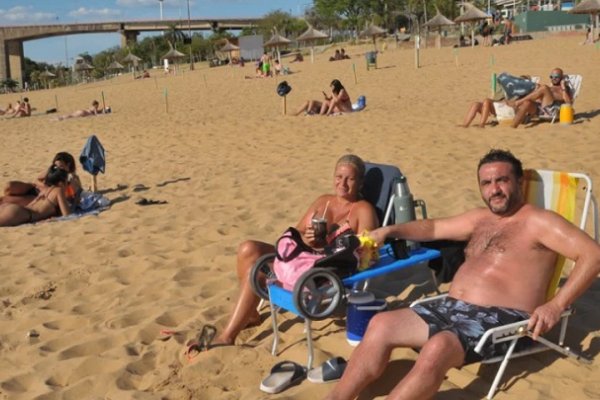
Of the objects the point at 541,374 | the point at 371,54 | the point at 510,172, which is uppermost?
the point at 371,54

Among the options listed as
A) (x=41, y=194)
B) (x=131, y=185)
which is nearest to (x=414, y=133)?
(x=131, y=185)

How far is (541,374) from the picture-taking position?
2.99m

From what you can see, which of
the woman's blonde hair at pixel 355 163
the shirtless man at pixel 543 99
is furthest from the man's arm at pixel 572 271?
the shirtless man at pixel 543 99

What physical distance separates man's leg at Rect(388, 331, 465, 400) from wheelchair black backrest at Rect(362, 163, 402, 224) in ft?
5.08

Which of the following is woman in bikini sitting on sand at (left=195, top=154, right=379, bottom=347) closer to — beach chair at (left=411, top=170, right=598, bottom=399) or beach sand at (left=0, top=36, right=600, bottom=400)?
beach sand at (left=0, top=36, right=600, bottom=400)

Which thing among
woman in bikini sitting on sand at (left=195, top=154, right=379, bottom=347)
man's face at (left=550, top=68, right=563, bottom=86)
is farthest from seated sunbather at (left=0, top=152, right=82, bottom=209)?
man's face at (left=550, top=68, right=563, bottom=86)

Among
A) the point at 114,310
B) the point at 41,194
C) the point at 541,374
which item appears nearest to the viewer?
the point at 541,374

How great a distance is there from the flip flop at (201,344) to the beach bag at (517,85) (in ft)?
27.2

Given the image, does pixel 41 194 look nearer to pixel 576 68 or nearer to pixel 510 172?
pixel 510 172

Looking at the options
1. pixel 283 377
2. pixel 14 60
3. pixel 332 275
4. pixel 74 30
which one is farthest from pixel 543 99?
pixel 74 30

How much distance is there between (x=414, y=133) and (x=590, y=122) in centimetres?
257

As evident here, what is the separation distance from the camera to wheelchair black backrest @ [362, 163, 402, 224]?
4.12m

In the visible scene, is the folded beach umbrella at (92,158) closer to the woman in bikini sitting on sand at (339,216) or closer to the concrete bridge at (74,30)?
Answer: the woman in bikini sitting on sand at (339,216)

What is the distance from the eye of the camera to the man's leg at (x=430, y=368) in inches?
97.6
